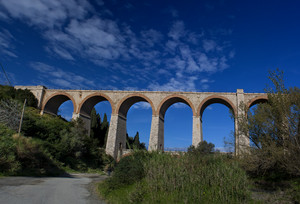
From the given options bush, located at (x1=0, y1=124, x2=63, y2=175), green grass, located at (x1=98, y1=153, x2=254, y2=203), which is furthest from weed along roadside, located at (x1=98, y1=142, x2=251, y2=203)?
bush, located at (x1=0, y1=124, x2=63, y2=175)

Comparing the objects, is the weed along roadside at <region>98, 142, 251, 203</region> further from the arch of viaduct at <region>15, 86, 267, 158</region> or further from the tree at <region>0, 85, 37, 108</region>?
the tree at <region>0, 85, 37, 108</region>

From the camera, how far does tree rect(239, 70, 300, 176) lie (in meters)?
8.34

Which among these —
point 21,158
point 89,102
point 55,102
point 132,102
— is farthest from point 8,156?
point 55,102

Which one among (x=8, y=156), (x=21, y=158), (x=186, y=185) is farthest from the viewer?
(x=21, y=158)

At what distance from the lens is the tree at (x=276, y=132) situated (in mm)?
8344

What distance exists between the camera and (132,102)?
108 ft

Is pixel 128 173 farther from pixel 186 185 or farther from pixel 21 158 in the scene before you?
pixel 21 158

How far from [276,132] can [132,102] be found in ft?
82.0

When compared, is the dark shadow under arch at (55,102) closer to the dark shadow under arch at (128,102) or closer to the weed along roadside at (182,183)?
the dark shadow under arch at (128,102)

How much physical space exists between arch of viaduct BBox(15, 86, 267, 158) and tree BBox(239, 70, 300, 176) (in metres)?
16.7

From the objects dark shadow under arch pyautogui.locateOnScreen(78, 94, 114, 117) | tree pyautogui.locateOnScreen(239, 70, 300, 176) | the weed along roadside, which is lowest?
the weed along roadside

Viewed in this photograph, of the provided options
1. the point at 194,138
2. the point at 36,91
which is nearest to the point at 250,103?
the point at 194,138

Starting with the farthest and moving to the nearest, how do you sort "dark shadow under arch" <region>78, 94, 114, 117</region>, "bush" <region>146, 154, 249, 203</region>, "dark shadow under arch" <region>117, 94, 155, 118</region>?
"dark shadow under arch" <region>78, 94, 114, 117</region> < "dark shadow under arch" <region>117, 94, 155, 118</region> < "bush" <region>146, 154, 249, 203</region>

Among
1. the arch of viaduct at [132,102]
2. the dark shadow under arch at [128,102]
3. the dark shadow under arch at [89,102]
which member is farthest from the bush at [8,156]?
the dark shadow under arch at [128,102]
